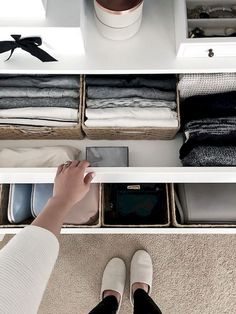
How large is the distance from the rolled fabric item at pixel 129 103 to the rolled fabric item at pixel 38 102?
0.05 meters

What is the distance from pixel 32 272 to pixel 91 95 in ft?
1.75

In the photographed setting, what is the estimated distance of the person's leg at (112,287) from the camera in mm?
1186

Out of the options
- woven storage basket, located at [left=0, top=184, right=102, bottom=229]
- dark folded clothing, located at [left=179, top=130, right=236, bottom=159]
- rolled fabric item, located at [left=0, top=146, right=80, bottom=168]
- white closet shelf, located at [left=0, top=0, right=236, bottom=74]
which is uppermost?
white closet shelf, located at [left=0, top=0, right=236, bottom=74]

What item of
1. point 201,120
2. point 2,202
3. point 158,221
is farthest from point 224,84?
point 2,202

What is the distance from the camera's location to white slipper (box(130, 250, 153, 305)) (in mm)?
1269

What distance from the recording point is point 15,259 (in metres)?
0.60

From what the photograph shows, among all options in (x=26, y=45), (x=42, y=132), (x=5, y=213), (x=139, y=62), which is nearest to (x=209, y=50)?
(x=139, y=62)

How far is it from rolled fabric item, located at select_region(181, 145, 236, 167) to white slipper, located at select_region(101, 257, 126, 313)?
1.82ft

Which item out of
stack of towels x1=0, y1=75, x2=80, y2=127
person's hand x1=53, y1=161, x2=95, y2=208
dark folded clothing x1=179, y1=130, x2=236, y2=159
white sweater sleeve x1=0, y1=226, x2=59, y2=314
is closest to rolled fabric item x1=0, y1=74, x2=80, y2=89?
stack of towels x1=0, y1=75, x2=80, y2=127

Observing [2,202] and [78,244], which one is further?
[78,244]

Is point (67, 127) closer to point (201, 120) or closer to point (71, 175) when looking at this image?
point (71, 175)

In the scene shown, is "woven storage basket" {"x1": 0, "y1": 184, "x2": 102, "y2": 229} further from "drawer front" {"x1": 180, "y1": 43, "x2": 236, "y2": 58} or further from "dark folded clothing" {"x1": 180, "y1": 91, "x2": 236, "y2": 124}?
"drawer front" {"x1": 180, "y1": 43, "x2": 236, "y2": 58}

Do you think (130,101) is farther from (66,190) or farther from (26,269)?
(26,269)

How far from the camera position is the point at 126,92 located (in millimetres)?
984
